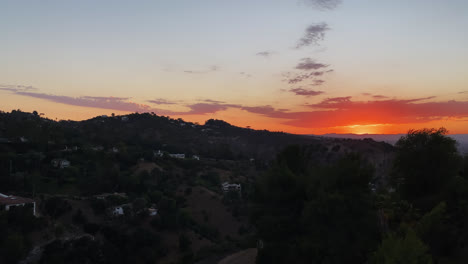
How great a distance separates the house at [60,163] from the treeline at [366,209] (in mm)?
35380

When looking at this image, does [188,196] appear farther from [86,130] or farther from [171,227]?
[86,130]

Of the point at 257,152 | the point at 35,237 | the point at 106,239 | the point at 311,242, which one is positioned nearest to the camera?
the point at 311,242

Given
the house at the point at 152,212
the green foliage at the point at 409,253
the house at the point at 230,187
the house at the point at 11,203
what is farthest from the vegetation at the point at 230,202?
the house at the point at 230,187

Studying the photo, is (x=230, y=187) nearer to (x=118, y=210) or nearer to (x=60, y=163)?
(x=118, y=210)

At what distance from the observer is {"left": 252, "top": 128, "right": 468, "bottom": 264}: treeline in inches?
424

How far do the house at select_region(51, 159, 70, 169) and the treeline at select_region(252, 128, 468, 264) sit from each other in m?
35.4

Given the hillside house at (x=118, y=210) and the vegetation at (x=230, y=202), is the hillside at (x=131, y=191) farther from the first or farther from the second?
the hillside house at (x=118, y=210)

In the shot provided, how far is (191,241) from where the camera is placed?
3203 centimetres

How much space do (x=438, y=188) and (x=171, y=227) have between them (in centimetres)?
2429

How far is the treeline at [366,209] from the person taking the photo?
1077 cm

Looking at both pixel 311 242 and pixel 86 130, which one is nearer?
pixel 311 242

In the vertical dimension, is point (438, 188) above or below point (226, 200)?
above

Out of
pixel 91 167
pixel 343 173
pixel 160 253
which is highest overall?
pixel 343 173

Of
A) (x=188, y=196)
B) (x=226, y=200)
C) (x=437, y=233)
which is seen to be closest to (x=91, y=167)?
(x=188, y=196)
